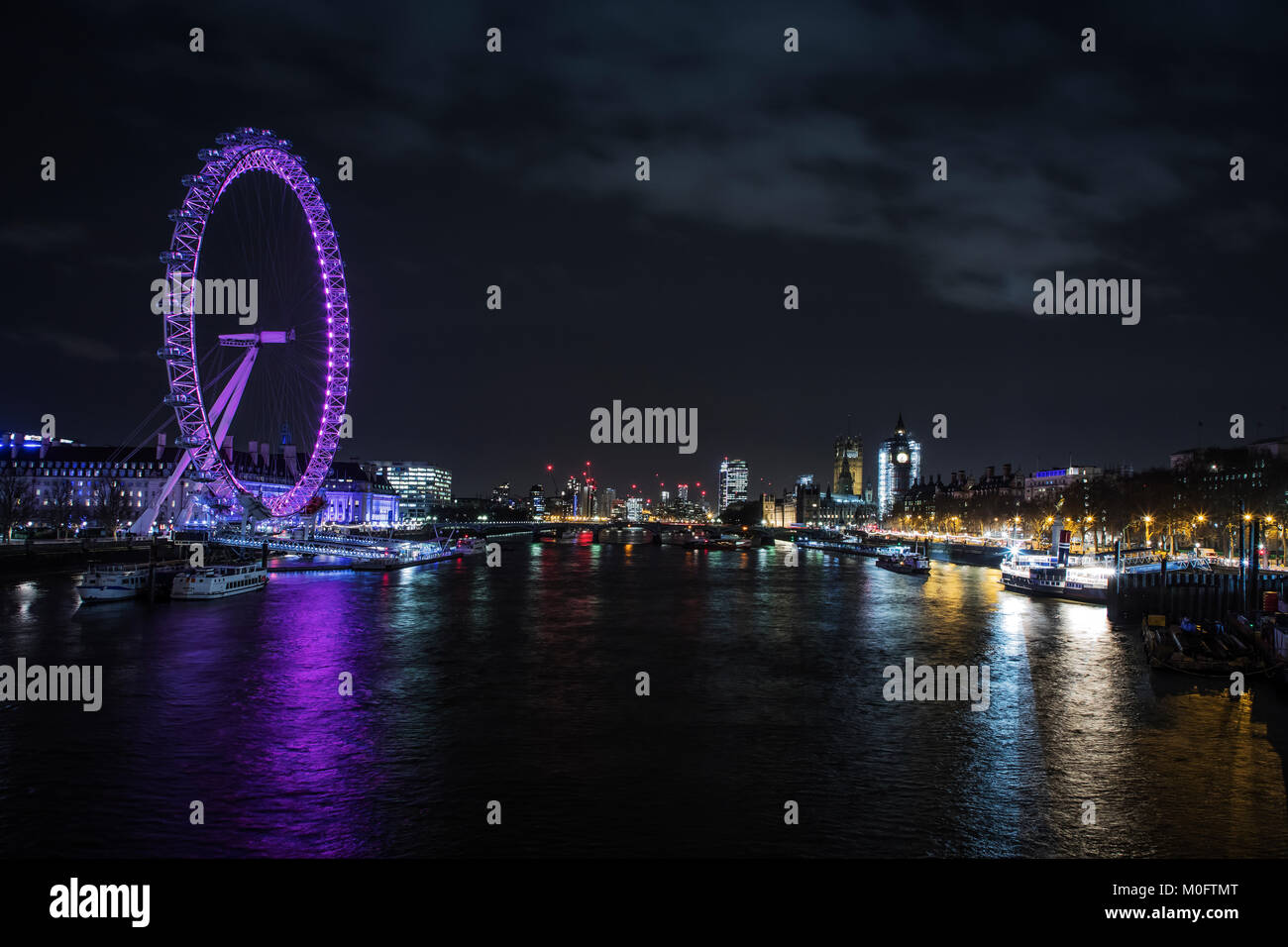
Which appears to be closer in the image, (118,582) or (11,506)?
(118,582)

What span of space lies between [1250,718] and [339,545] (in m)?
85.0

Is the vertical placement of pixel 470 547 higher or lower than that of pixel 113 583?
lower

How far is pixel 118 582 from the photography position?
5431 centimetres

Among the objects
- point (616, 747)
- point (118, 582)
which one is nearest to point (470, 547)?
point (118, 582)

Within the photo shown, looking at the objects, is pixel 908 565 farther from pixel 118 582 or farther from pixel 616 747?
pixel 616 747

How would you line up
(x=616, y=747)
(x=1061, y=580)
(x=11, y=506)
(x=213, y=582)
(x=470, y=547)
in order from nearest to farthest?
(x=616, y=747) < (x=213, y=582) < (x=1061, y=580) < (x=11, y=506) < (x=470, y=547)

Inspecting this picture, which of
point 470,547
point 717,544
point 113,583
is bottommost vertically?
point 717,544

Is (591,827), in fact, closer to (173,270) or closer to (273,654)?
(273,654)

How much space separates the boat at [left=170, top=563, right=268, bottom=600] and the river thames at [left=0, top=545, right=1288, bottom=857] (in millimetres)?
10323

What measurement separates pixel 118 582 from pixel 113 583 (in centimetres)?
47

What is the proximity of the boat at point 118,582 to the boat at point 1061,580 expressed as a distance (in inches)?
2346

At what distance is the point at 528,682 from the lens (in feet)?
105

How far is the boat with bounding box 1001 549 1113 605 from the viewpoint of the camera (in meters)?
61.9

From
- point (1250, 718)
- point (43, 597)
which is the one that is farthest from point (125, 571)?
point (1250, 718)
